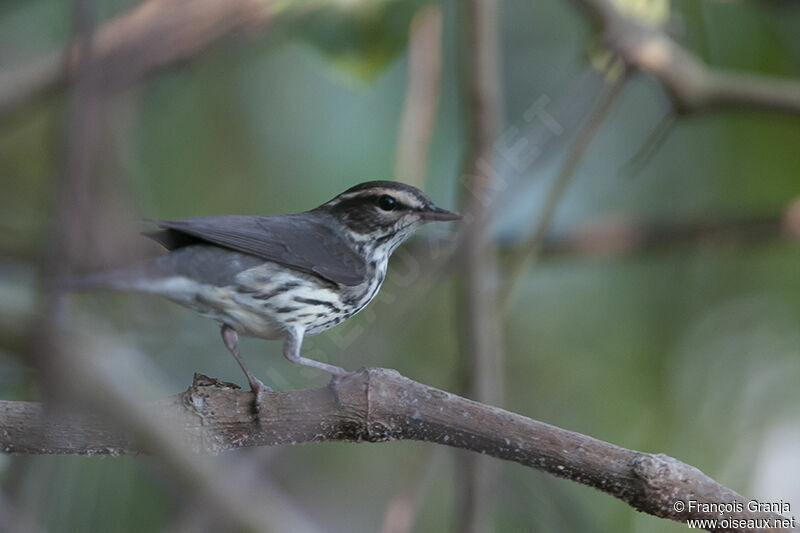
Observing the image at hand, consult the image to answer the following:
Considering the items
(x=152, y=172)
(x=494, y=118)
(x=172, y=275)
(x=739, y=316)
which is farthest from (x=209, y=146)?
(x=172, y=275)

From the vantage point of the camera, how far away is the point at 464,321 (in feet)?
9.12

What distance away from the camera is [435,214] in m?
1.46

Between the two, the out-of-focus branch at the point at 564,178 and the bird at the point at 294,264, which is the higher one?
the out-of-focus branch at the point at 564,178

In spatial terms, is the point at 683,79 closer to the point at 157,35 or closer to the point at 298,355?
the point at 157,35

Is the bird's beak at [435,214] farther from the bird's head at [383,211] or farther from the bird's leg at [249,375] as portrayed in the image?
the bird's leg at [249,375]

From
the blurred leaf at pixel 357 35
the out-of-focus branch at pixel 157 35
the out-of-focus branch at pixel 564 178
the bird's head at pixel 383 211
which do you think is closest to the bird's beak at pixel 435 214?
the bird's head at pixel 383 211

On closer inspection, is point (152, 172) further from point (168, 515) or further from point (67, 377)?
point (67, 377)

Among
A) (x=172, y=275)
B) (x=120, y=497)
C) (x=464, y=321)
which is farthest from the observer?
(x=464, y=321)

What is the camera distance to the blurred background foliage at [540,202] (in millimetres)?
3266

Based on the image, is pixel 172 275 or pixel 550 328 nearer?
pixel 172 275

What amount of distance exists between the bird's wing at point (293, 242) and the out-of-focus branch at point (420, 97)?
3.58ft

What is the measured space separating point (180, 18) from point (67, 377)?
81.2 inches

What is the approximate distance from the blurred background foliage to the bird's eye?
1204 mm

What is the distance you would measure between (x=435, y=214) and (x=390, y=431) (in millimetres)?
406
